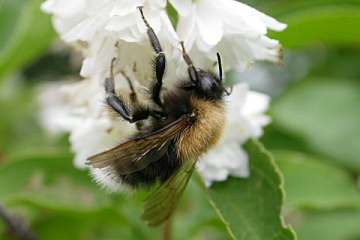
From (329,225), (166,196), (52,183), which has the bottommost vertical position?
(329,225)

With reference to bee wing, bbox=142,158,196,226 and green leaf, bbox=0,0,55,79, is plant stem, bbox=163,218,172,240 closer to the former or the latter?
bee wing, bbox=142,158,196,226

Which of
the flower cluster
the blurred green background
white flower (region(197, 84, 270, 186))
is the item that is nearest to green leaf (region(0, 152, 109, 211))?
the blurred green background

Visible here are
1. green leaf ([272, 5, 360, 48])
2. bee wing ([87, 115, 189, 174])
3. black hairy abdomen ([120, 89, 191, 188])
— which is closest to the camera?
bee wing ([87, 115, 189, 174])

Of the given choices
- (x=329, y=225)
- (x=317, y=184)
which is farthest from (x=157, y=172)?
(x=329, y=225)

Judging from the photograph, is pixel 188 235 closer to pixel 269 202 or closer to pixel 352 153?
pixel 269 202

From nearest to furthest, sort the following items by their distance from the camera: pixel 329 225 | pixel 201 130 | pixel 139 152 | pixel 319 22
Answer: pixel 139 152 → pixel 201 130 → pixel 319 22 → pixel 329 225

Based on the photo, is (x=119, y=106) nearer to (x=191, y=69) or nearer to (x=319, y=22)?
(x=191, y=69)
